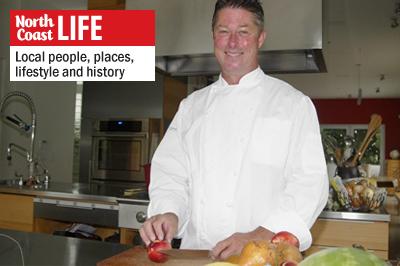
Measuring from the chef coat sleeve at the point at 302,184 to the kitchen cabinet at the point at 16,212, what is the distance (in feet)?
6.33

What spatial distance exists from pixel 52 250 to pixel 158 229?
44 cm

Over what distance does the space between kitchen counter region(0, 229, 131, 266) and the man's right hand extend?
8.7 inches

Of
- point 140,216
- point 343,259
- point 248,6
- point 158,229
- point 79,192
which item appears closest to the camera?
point 343,259

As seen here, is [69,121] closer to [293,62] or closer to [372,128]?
[293,62]

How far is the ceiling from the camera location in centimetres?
393

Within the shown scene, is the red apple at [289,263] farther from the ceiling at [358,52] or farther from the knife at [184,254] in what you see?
the ceiling at [358,52]

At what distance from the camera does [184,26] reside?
2.67 meters

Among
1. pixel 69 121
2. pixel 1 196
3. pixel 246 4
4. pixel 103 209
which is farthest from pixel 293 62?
pixel 69 121

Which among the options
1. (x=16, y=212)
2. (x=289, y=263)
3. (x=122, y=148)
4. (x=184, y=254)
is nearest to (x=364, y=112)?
(x=122, y=148)

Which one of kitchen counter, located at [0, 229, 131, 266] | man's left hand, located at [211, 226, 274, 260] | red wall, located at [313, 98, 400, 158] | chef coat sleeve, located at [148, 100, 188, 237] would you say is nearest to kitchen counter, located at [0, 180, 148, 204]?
kitchen counter, located at [0, 229, 131, 266]

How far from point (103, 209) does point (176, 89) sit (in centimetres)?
208

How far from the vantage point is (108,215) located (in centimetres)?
239

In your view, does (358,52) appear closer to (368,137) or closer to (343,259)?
(368,137)

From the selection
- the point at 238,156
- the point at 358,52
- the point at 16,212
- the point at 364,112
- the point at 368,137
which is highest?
the point at 358,52
